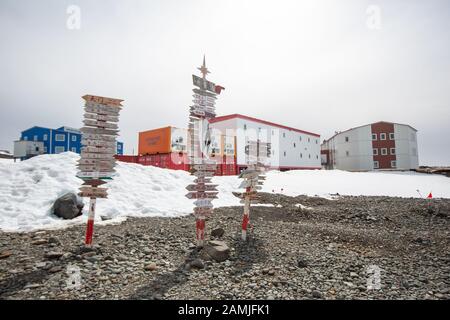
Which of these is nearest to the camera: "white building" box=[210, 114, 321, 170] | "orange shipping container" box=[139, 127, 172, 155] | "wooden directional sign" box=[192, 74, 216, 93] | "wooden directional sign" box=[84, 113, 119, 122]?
"wooden directional sign" box=[84, 113, 119, 122]

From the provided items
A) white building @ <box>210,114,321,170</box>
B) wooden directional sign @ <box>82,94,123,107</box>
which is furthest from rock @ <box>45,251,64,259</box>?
white building @ <box>210,114,321,170</box>

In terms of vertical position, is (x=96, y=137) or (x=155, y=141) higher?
(x=155, y=141)

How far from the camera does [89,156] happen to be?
250 inches

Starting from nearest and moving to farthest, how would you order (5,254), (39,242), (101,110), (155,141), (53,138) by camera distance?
(5,254) < (39,242) < (101,110) < (155,141) < (53,138)

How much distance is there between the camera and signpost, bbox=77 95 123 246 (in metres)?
6.32

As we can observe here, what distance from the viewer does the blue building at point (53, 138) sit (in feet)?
101

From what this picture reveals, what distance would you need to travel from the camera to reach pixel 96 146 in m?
6.49

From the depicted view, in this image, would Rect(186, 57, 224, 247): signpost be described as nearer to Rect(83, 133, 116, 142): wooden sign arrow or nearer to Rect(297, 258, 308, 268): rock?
Rect(83, 133, 116, 142): wooden sign arrow

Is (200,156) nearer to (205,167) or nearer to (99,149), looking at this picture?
(205,167)

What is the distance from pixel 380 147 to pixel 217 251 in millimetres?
51874

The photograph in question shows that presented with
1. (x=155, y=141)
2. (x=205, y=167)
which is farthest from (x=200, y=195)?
(x=155, y=141)

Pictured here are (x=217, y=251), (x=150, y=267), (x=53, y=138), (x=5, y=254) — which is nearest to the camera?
(x=150, y=267)

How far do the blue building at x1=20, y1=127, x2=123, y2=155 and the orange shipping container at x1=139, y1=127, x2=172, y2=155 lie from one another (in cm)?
997
